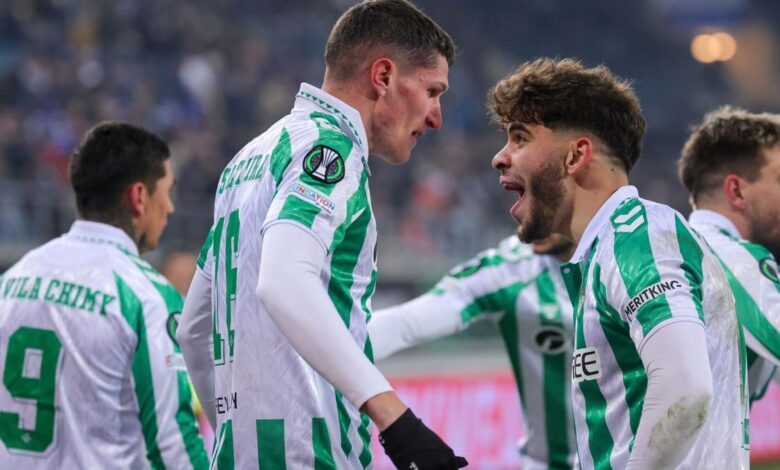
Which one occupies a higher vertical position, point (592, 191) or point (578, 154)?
point (578, 154)

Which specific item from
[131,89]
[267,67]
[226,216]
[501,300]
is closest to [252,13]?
[267,67]

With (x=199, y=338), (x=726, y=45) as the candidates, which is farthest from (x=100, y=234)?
→ (x=726, y=45)

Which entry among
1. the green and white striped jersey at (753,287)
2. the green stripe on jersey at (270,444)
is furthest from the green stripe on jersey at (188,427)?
the green and white striped jersey at (753,287)

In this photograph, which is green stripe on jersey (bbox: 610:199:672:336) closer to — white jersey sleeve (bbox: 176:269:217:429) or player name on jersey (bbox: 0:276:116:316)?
white jersey sleeve (bbox: 176:269:217:429)

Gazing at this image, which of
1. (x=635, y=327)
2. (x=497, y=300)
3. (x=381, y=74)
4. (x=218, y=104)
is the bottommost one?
(x=635, y=327)

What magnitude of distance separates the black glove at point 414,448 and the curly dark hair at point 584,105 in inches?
41.5

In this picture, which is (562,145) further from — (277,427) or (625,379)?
(277,427)

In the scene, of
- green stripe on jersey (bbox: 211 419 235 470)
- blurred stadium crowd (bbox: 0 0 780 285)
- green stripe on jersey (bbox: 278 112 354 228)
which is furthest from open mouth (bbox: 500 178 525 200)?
blurred stadium crowd (bbox: 0 0 780 285)

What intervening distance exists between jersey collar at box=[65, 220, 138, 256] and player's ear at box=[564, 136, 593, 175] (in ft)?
6.38

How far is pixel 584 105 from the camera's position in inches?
124

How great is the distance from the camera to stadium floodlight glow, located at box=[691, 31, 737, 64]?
26953 mm

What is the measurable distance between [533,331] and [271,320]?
89.8 inches

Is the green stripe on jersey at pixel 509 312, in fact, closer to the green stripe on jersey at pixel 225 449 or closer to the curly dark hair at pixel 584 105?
the curly dark hair at pixel 584 105

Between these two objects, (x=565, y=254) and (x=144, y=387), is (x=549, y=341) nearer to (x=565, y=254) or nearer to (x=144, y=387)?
(x=565, y=254)
